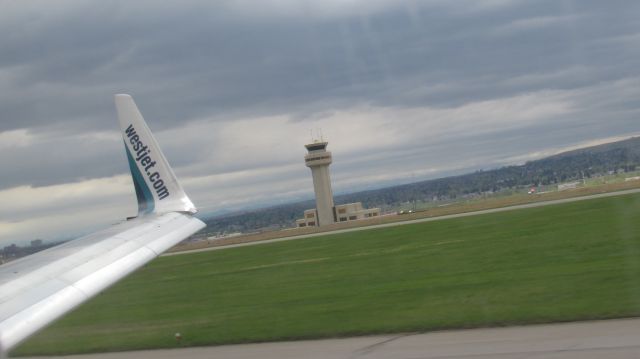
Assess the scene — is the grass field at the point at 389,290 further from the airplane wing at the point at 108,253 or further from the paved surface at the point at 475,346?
the airplane wing at the point at 108,253

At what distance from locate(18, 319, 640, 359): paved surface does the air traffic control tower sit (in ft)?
249

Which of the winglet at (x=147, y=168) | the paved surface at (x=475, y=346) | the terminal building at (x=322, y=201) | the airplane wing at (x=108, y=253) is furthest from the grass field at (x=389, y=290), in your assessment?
the terminal building at (x=322, y=201)

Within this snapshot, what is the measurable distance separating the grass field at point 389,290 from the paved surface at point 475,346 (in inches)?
27.6

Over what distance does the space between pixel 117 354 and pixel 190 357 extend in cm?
222

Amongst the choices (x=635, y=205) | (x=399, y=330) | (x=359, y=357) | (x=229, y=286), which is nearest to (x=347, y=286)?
Result: (x=229, y=286)

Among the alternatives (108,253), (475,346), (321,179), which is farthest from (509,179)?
(108,253)

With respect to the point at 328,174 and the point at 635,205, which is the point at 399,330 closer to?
the point at 635,205

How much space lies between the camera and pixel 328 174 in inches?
3750

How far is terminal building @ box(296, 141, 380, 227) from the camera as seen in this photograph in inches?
3561

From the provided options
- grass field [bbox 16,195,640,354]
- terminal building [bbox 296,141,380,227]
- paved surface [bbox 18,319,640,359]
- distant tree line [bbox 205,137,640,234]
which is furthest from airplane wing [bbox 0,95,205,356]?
terminal building [bbox 296,141,380,227]

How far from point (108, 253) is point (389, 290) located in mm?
11867

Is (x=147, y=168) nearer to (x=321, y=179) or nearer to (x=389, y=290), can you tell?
(x=389, y=290)

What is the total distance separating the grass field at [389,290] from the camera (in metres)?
16.2

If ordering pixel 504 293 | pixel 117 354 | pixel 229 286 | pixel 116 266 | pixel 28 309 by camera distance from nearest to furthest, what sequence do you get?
pixel 28 309, pixel 116 266, pixel 117 354, pixel 504 293, pixel 229 286
